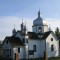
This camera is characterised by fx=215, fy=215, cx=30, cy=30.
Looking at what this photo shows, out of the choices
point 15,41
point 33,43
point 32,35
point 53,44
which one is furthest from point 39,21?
point 15,41

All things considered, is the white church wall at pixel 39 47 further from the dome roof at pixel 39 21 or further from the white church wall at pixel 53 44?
the dome roof at pixel 39 21

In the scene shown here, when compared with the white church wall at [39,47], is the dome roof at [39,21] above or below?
above

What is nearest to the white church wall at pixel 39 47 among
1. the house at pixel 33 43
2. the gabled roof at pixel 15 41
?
the house at pixel 33 43

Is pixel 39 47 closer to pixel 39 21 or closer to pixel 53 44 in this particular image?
pixel 53 44

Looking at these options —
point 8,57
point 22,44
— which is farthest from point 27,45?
point 8,57

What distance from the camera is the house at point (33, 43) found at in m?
46.6

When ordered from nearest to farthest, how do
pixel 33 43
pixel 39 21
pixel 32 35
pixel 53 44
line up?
pixel 33 43
pixel 32 35
pixel 53 44
pixel 39 21

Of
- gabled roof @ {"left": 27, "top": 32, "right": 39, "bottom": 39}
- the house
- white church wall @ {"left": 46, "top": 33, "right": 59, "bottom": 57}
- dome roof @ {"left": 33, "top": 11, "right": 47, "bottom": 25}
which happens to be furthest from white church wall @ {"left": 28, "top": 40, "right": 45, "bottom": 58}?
dome roof @ {"left": 33, "top": 11, "right": 47, "bottom": 25}

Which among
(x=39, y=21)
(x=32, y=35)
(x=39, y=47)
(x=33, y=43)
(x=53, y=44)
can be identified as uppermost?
(x=39, y=21)

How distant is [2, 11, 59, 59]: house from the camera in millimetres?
46625

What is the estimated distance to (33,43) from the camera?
162 ft

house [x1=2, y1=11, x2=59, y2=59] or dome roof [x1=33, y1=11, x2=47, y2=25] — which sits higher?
dome roof [x1=33, y1=11, x2=47, y2=25]

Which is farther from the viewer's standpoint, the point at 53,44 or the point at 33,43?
the point at 53,44

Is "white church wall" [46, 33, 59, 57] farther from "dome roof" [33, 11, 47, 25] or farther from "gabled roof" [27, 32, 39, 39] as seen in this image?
"dome roof" [33, 11, 47, 25]
